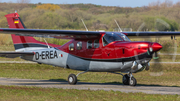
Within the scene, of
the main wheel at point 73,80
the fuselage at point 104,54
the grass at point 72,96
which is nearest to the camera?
the grass at point 72,96

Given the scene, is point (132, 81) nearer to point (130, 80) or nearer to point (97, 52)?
point (130, 80)

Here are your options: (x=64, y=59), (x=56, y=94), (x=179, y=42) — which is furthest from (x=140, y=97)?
(x=179, y=42)

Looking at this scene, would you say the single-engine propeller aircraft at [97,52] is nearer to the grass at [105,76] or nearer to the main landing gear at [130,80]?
the main landing gear at [130,80]

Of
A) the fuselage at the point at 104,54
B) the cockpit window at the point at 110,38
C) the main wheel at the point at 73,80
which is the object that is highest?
the cockpit window at the point at 110,38

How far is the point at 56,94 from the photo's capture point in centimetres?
1167

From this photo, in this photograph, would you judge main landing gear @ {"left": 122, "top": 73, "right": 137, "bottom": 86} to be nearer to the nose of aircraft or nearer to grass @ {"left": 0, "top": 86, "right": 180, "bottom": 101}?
the nose of aircraft

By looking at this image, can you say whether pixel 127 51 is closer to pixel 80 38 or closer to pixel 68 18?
pixel 80 38

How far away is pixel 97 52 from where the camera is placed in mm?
15477

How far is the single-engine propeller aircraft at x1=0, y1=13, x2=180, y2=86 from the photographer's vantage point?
1397 centimetres

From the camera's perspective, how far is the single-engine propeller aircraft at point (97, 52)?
45.8 ft

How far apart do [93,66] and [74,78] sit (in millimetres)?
1321

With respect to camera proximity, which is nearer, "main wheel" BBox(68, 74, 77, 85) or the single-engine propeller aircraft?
the single-engine propeller aircraft

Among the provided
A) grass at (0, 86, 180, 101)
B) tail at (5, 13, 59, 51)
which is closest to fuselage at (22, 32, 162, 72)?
tail at (5, 13, 59, 51)

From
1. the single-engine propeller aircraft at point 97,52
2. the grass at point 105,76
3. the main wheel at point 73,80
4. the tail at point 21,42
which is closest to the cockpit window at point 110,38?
the single-engine propeller aircraft at point 97,52
